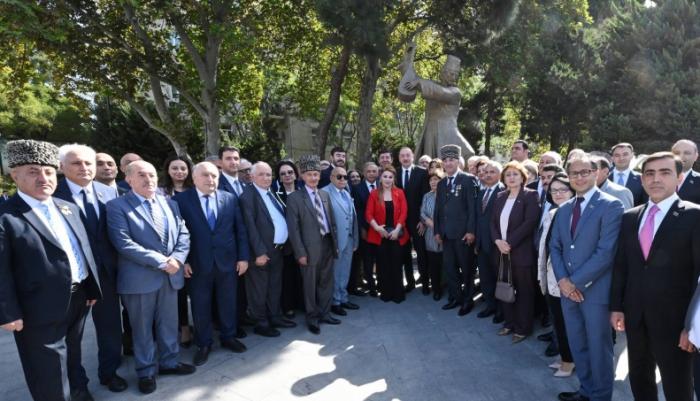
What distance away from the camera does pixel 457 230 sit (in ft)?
17.4

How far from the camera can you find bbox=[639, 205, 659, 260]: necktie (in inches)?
103

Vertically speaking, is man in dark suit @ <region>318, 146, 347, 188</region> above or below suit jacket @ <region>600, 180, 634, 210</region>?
above

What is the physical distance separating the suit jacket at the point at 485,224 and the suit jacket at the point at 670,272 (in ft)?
7.19

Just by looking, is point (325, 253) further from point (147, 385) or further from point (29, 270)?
point (29, 270)

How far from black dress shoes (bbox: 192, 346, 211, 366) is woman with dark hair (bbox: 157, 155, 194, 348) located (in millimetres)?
497

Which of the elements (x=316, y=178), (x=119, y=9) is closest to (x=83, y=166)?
(x=316, y=178)

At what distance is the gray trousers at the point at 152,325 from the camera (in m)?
3.53

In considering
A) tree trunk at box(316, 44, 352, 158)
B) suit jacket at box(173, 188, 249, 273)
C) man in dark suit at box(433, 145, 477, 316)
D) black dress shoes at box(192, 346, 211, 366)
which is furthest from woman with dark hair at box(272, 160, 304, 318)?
tree trunk at box(316, 44, 352, 158)

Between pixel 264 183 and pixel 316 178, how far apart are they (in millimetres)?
655

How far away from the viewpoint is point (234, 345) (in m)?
4.33

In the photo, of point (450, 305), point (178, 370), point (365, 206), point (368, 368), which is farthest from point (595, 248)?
point (178, 370)

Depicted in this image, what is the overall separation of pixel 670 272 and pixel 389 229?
3526 millimetres

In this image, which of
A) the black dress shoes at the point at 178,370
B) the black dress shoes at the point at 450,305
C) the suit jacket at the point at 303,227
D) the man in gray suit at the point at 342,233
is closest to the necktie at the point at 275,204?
the suit jacket at the point at 303,227

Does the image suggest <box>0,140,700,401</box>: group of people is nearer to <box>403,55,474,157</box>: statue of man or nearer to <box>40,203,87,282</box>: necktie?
<box>40,203,87,282</box>: necktie
